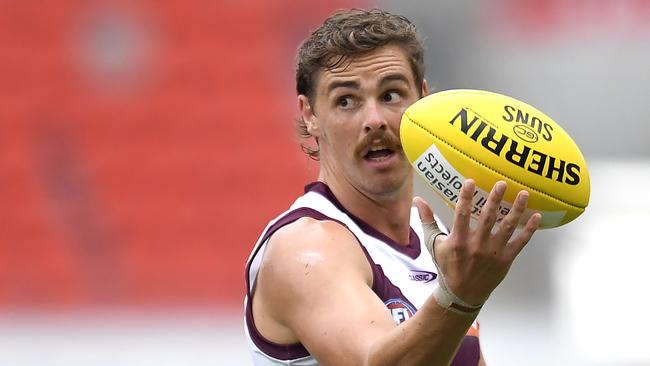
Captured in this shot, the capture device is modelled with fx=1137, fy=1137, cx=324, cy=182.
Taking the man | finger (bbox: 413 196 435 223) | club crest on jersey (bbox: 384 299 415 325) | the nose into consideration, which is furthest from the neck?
finger (bbox: 413 196 435 223)

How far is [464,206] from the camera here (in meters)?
2.45

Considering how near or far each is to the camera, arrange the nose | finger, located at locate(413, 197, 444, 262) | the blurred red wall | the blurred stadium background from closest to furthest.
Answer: finger, located at locate(413, 197, 444, 262), the nose, the blurred stadium background, the blurred red wall

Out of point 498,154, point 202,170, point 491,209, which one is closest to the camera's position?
point 491,209

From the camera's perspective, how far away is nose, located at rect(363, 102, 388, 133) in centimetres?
324

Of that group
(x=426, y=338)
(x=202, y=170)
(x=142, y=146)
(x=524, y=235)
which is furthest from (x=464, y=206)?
(x=142, y=146)

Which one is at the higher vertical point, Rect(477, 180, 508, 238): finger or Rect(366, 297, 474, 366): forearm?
Rect(477, 180, 508, 238): finger

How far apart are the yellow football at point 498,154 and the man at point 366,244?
0.13 metres

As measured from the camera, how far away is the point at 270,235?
10.2ft

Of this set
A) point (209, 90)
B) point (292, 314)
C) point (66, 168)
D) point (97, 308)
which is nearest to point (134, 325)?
point (97, 308)

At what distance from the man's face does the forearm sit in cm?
82

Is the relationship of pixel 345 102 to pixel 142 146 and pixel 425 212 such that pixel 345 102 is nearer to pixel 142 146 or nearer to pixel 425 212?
pixel 425 212

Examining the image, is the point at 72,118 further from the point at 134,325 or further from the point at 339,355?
the point at 339,355

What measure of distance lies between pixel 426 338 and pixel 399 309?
0.51m

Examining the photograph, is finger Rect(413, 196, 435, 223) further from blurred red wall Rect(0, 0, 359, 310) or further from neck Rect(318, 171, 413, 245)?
blurred red wall Rect(0, 0, 359, 310)
